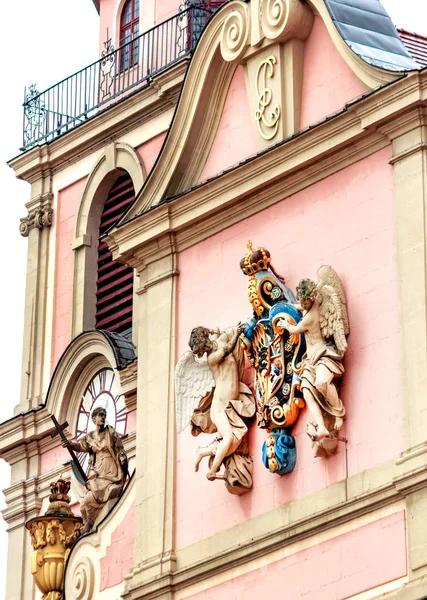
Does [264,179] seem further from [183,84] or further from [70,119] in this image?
[70,119]

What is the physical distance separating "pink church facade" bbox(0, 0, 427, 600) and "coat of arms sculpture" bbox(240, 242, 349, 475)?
115 millimetres

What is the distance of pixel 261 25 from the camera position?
27734 mm

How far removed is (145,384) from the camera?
28188 millimetres

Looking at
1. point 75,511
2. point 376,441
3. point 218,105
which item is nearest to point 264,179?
point 218,105

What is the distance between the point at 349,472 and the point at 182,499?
2358mm

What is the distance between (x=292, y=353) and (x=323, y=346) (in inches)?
20.7

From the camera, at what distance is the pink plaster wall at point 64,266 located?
32.1 m

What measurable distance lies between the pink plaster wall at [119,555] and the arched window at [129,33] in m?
6.09

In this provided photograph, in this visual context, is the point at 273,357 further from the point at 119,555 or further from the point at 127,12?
the point at 127,12

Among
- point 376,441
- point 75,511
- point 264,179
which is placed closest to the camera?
point 376,441

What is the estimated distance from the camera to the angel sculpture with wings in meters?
25.6

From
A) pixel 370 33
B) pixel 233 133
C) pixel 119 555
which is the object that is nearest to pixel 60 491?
pixel 119 555

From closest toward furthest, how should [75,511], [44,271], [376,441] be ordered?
1. [376,441]
2. [75,511]
3. [44,271]

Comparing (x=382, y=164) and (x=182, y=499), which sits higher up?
(x=382, y=164)
